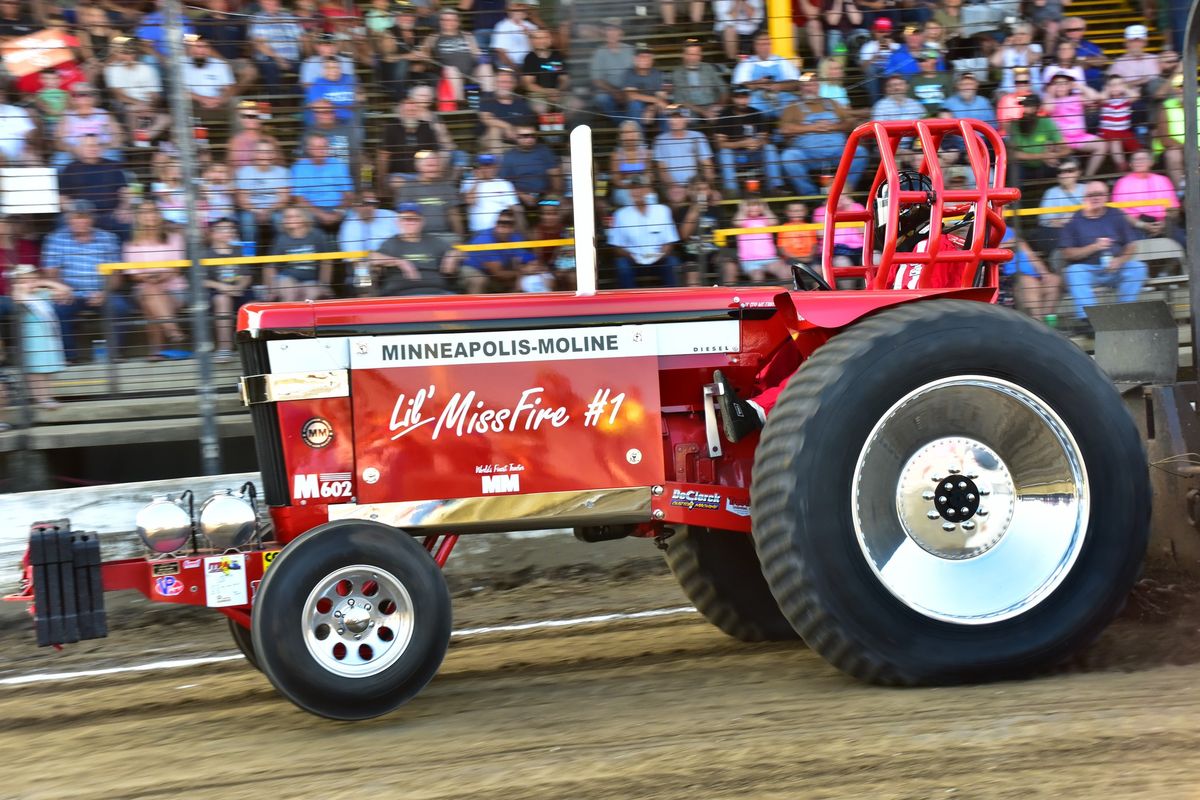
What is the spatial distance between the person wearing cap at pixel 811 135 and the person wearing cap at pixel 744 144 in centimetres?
8

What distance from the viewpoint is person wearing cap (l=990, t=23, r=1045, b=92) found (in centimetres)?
798

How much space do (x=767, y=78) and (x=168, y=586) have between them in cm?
503

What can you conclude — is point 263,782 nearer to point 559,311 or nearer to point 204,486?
point 559,311

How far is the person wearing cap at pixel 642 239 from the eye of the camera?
7238mm

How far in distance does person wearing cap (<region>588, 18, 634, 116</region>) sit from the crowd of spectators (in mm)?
23

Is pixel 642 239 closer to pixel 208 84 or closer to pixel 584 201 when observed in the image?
pixel 208 84

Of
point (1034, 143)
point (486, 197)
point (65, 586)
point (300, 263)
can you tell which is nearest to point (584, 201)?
point (65, 586)

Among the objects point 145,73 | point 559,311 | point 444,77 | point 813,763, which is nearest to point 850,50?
point 444,77

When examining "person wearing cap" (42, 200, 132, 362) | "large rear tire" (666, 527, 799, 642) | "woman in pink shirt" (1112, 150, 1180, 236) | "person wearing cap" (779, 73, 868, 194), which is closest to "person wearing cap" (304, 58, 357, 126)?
"person wearing cap" (42, 200, 132, 362)

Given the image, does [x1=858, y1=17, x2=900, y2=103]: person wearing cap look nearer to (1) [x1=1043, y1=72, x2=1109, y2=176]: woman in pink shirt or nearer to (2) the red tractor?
(1) [x1=1043, y1=72, x2=1109, y2=176]: woman in pink shirt

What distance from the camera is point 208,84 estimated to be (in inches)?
281

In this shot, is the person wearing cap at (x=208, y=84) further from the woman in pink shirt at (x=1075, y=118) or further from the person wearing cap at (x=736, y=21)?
the woman in pink shirt at (x=1075, y=118)

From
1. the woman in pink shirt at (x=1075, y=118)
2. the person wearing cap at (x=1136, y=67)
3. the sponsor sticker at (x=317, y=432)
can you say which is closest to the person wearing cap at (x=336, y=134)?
the sponsor sticker at (x=317, y=432)

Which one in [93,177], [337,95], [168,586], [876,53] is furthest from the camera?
[876,53]
